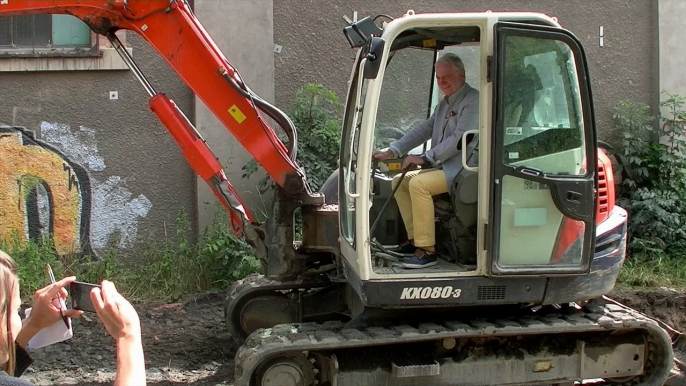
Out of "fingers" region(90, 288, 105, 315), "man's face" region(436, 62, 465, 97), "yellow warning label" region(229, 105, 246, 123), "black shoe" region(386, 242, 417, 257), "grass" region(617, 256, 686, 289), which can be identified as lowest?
"grass" region(617, 256, 686, 289)

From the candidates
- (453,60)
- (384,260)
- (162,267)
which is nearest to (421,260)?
(384,260)

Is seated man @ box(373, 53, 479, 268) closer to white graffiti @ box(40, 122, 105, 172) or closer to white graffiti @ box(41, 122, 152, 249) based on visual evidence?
white graffiti @ box(41, 122, 152, 249)

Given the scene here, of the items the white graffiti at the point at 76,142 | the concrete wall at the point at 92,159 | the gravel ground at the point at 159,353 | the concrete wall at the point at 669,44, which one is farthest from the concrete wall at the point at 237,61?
the concrete wall at the point at 669,44

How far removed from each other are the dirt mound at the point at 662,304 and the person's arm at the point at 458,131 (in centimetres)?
328

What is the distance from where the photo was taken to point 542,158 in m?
4.86

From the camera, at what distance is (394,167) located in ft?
19.2

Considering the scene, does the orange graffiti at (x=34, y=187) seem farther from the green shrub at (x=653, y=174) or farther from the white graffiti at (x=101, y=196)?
the green shrub at (x=653, y=174)

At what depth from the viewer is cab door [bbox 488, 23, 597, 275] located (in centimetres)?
477

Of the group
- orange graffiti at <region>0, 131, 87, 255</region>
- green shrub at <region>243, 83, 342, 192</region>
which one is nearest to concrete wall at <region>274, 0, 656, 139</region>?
green shrub at <region>243, 83, 342, 192</region>

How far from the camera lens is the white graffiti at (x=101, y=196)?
8.41m

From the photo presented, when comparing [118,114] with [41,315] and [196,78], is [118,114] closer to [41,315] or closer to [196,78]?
[196,78]

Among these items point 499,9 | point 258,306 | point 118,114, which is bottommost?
point 258,306

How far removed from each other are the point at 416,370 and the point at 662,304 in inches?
148

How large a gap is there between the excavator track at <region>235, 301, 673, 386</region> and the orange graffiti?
13.3ft
